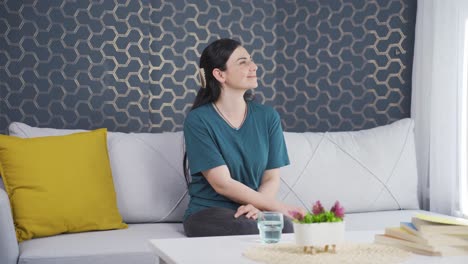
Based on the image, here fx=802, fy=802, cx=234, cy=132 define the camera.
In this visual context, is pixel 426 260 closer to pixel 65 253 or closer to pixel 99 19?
pixel 65 253

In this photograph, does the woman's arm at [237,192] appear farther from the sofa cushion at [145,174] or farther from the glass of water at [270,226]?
the glass of water at [270,226]

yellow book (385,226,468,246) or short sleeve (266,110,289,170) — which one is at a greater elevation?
short sleeve (266,110,289,170)

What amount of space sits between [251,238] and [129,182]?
1252mm

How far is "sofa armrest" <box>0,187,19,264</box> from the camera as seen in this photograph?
9.30ft

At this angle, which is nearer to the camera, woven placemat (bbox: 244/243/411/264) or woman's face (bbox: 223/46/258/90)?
woven placemat (bbox: 244/243/411/264)

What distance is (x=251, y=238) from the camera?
2.44 metres

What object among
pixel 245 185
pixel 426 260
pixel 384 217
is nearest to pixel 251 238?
pixel 426 260

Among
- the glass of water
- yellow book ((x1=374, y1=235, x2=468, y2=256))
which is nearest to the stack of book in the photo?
yellow book ((x1=374, y1=235, x2=468, y2=256))

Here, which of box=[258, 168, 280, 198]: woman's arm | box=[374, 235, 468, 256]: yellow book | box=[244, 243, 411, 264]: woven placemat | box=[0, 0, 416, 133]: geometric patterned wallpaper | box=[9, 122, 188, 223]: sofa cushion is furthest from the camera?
box=[0, 0, 416, 133]: geometric patterned wallpaper

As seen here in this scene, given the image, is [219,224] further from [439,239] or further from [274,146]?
[439,239]

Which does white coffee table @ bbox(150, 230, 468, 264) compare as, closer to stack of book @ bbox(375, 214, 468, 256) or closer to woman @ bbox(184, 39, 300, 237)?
stack of book @ bbox(375, 214, 468, 256)

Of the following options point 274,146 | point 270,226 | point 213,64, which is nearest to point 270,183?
point 274,146

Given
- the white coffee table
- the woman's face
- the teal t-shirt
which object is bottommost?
the white coffee table

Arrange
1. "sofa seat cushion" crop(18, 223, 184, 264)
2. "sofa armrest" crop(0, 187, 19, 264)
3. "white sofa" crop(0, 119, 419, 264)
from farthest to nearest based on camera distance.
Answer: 1. "white sofa" crop(0, 119, 419, 264)
2. "sofa seat cushion" crop(18, 223, 184, 264)
3. "sofa armrest" crop(0, 187, 19, 264)
